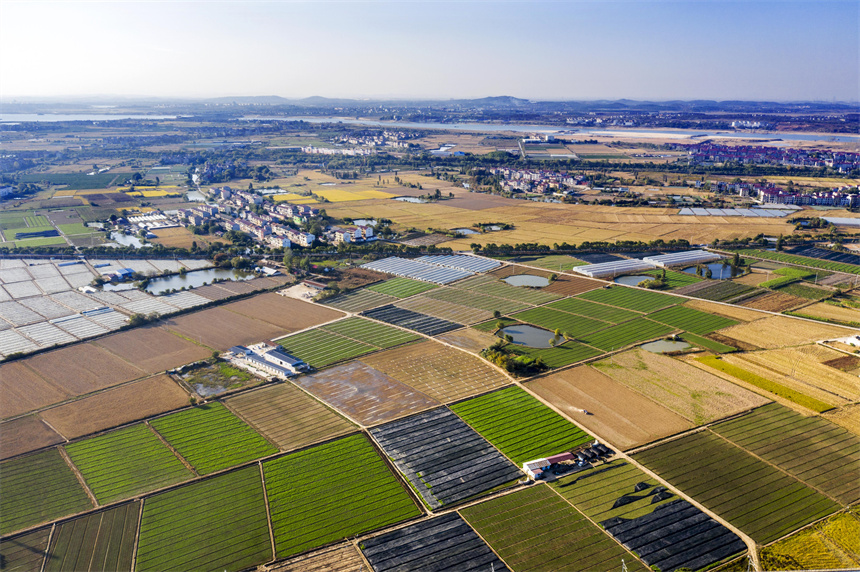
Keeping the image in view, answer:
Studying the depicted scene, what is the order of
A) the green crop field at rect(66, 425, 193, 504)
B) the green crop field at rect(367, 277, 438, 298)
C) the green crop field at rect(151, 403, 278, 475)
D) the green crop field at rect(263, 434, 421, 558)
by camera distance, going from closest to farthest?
the green crop field at rect(263, 434, 421, 558) < the green crop field at rect(66, 425, 193, 504) < the green crop field at rect(151, 403, 278, 475) < the green crop field at rect(367, 277, 438, 298)

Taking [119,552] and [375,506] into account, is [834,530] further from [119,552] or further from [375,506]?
[119,552]

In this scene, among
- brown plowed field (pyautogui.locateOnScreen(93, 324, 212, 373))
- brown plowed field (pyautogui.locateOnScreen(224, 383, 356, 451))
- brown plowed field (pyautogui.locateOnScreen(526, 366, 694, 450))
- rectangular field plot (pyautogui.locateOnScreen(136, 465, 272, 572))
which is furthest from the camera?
brown plowed field (pyautogui.locateOnScreen(93, 324, 212, 373))

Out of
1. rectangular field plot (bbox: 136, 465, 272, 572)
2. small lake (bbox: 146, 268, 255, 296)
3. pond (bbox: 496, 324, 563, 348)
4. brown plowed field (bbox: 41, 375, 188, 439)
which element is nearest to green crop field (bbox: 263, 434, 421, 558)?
rectangular field plot (bbox: 136, 465, 272, 572)

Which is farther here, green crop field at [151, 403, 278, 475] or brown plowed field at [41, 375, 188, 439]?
brown plowed field at [41, 375, 188, 439]

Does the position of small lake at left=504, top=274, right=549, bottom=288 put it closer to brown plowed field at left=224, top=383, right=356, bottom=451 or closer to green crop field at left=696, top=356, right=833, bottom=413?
green crop field at left=696, top=356, right=833, bottom=413

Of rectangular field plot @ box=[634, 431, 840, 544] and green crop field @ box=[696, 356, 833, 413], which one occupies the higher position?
green crop field @ box=[696, 356, 833, 413]
